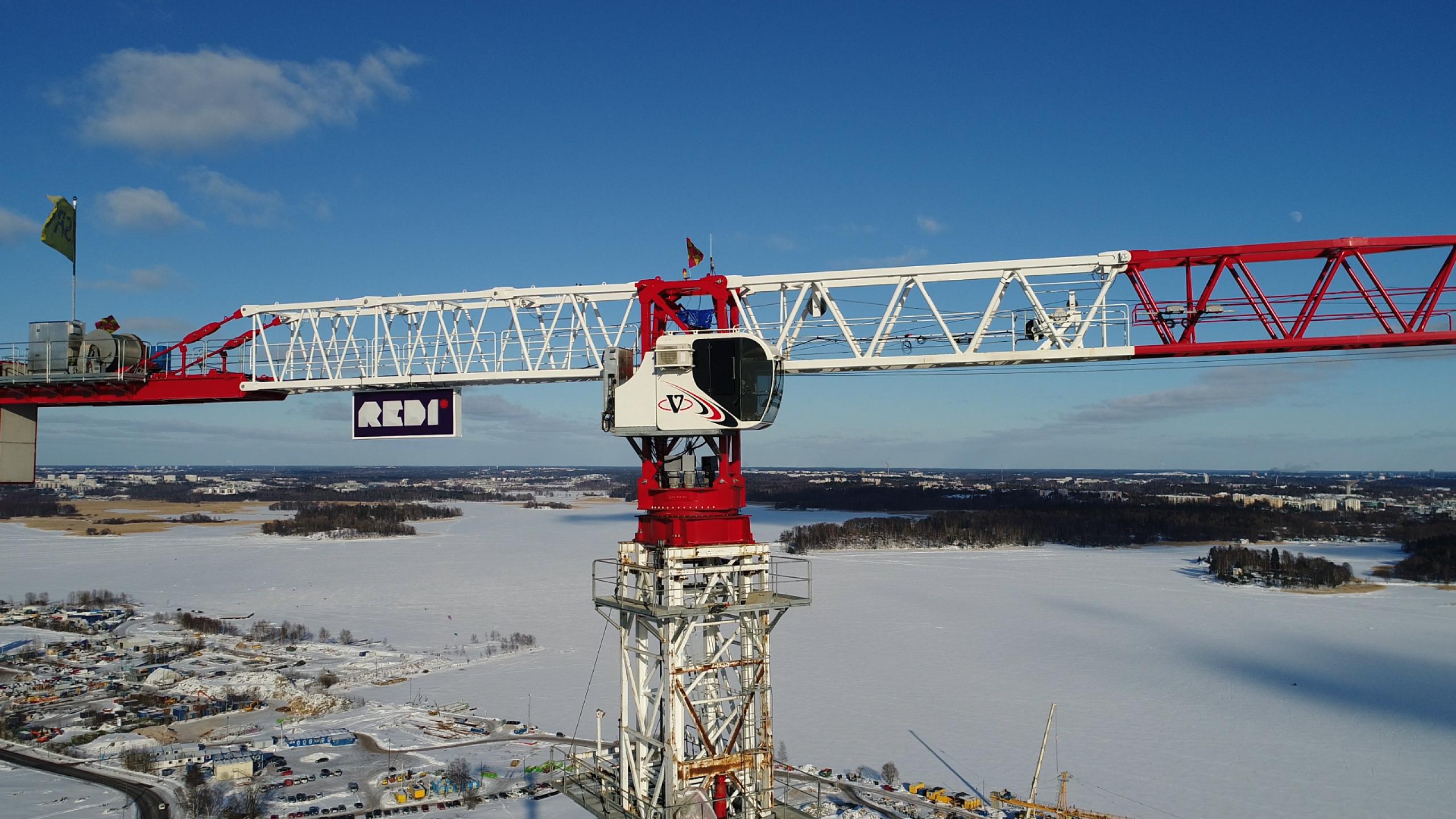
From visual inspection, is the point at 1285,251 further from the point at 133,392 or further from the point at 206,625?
the point at 206,625

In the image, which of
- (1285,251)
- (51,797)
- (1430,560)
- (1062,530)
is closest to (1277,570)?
(1430,560)

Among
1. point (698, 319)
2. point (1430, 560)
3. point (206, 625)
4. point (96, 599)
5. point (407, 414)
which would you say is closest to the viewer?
point (698, 319)

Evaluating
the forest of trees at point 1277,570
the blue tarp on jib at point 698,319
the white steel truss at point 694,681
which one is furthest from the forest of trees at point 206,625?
the forest of trees at point 1277,570

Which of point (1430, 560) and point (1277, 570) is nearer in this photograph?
point (1277, 570)

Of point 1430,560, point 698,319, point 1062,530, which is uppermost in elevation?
point 698,319

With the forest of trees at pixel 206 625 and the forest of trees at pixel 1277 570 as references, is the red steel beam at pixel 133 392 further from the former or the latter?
the forest of trees at pixel 1277 570

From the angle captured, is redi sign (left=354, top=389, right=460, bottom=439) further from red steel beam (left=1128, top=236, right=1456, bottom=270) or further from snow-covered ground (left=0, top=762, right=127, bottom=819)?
snow-covered ground (left=0, top=762, right=127, bottom=819)

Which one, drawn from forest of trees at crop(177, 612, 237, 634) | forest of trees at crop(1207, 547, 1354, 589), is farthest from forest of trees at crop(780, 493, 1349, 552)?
forest of trees at crop(177, 612, 237, 634)
